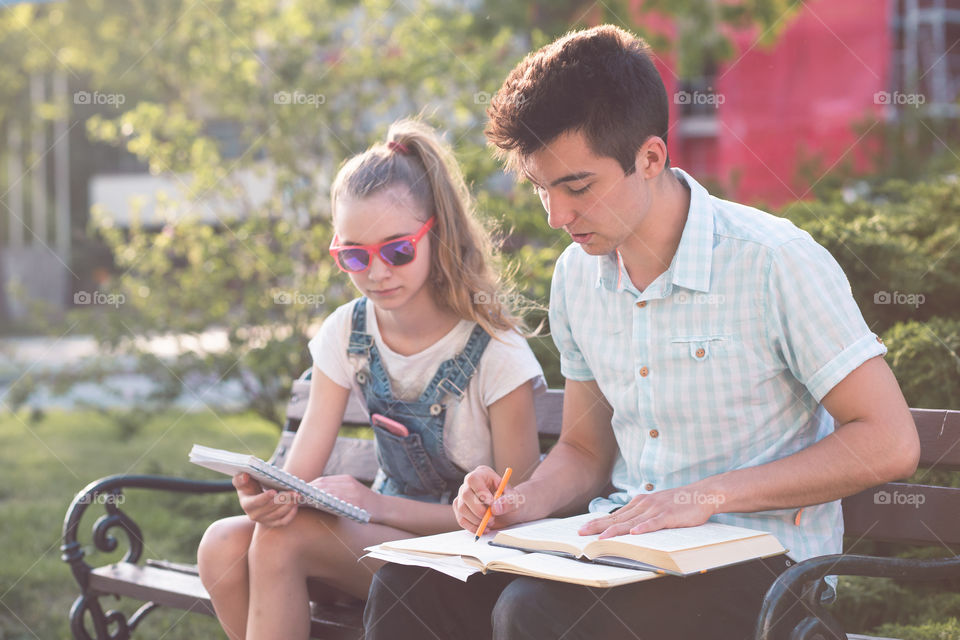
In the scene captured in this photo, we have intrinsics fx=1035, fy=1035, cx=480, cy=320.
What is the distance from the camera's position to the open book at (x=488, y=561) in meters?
1.82

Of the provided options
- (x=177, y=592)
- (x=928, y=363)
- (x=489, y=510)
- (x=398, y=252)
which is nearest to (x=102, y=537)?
(x=177, y=592)

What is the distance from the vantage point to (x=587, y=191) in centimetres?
226

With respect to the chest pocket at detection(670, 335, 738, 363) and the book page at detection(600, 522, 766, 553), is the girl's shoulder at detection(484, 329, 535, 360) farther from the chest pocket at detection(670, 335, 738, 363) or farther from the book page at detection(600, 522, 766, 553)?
the book page at detection(600, 522, 766, 553)

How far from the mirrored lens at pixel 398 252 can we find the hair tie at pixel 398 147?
1.16 feet

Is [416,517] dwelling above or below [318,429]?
below

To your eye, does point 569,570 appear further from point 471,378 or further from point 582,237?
point 471,378

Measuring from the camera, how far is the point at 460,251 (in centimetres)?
299

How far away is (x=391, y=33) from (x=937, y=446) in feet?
15.6

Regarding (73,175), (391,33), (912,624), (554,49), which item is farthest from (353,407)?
(73,175)

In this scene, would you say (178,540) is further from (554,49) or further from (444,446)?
(554,49)

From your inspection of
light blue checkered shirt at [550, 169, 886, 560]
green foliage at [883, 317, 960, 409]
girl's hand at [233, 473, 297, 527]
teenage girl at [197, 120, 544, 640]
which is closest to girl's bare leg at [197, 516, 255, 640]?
teenage girl at [197, 120, 544, 640]

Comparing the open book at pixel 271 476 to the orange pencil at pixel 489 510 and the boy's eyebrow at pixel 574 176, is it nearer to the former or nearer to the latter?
the orange pencil at pixel 489 510

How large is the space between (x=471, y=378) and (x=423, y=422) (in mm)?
181

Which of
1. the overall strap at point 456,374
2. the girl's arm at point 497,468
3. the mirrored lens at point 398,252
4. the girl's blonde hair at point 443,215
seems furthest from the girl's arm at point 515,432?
the mirrored lens at point 398,252
